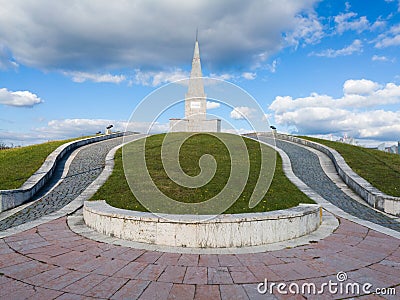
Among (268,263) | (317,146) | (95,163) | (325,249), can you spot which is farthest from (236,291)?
(317,146)

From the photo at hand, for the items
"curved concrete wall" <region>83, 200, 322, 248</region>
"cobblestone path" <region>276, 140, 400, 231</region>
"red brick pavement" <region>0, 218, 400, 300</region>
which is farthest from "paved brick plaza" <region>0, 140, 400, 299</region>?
"cobblestone path" <region>276, 140, 400, 231</region>

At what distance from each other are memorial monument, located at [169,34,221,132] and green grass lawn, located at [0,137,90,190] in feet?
52.6

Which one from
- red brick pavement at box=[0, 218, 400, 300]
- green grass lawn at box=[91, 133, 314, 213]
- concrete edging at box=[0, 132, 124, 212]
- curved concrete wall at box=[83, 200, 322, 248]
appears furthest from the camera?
concrete edging at box=[0, 132, 124, 212]

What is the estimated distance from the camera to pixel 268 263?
16.1ft

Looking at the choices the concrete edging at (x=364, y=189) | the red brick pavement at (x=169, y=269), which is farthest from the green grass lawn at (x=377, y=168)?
the red brick pavement at (x=169, y=269)

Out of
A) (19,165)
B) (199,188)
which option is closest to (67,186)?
(19,165)

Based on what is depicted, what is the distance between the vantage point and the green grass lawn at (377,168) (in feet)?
40.6

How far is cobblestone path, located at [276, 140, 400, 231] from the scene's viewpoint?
9.22 meters

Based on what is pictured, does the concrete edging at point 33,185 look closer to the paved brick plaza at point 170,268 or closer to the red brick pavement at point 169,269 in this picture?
the paved brick plaza at point 170,268

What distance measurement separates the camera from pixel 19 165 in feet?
46.5

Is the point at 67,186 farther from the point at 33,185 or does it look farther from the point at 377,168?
the point at 377,168

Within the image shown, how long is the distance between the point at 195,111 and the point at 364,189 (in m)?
22.6

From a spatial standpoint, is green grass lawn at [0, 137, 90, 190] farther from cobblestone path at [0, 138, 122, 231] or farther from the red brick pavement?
the red brick pavement

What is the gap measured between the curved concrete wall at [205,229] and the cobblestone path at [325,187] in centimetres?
399
